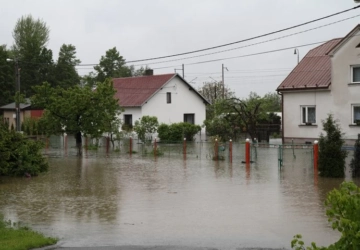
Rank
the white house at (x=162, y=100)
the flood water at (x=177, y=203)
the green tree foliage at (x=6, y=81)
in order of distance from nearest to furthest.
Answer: the flood water at (x=177, y=203)
the white house at (x=162, y=100)
the green tree foliage at (x=6, y=81)

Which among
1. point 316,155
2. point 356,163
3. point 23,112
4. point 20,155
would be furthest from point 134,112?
point 356,163

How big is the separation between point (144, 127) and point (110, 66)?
5616 centimetres

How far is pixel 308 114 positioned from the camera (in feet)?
133

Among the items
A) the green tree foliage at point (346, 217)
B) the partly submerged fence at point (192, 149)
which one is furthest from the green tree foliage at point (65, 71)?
the green tree foliage at point (346, 217)

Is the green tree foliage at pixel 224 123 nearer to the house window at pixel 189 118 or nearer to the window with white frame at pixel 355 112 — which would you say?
the house window at pixel 189 118

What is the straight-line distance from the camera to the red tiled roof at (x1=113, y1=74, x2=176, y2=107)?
180 ft

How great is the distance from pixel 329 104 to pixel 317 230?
90.2 ft

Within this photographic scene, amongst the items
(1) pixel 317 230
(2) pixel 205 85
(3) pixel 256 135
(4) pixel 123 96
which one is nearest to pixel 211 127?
(3) pixel 256 135

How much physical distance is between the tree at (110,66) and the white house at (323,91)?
59.2 meters

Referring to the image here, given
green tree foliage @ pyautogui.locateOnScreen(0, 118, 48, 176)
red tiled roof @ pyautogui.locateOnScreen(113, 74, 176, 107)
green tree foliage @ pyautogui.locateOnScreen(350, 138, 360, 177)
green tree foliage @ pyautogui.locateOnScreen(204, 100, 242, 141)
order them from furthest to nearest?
1. red tiled roof @ pyautogui.locateOnScreen(113, 74, 176, 107)
2. green tree foliage @ pyautogui.locateOnScreen(204, 100, 242, 141)
3. green tree foliage @ pyautogui.locateOnScreen(0, 118, 48, 176)
4. green tree foliage @ pyautogui.locateOnScreen(350, 138, 360, 177)

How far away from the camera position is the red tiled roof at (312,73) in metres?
39.6

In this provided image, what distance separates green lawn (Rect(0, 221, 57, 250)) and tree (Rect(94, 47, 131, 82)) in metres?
88.5

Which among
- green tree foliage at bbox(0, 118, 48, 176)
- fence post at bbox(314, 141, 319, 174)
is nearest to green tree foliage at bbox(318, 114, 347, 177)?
fence post at bbox(314, 141, 319, 174)

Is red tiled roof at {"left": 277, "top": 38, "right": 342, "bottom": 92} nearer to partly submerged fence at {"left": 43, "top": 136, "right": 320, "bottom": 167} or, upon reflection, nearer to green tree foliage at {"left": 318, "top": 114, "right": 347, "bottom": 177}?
partly submerged fence at {"left": 43, "top": 136, "right": 320, "bottom": 167}
